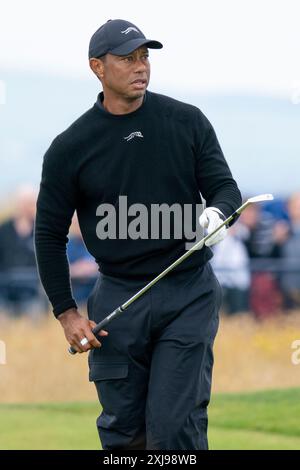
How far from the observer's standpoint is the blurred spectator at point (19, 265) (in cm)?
1348

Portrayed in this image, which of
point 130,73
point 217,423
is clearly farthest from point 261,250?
point 130,73

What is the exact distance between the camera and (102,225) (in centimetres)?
606

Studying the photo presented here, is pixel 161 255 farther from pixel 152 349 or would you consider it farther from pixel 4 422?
pixel 4 422

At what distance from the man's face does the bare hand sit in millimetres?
1093

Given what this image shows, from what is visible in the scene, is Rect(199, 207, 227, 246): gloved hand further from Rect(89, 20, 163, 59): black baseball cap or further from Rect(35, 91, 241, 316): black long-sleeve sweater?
Rect(89, 20, 163, 59): black baseball cap

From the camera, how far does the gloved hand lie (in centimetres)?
577

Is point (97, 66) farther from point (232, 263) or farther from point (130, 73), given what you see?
point (232, 263)

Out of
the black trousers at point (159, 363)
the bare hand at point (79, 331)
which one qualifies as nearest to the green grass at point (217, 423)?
the black trousers at point (159, 363)

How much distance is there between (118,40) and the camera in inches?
241

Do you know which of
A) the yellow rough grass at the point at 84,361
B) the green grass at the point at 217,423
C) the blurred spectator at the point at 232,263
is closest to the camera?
the green grass at the point at 217,423

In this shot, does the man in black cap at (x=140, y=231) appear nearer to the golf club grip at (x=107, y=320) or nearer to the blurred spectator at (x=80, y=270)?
the golf club grip at (x=107, y=320)

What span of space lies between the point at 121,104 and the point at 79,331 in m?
1.11

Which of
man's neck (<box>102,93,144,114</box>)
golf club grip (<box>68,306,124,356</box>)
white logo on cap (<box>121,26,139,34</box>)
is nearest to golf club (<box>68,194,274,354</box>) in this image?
golf club grip (<box>68,306,124,356</box>)

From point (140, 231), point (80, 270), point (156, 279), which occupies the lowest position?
point (80, 270)
